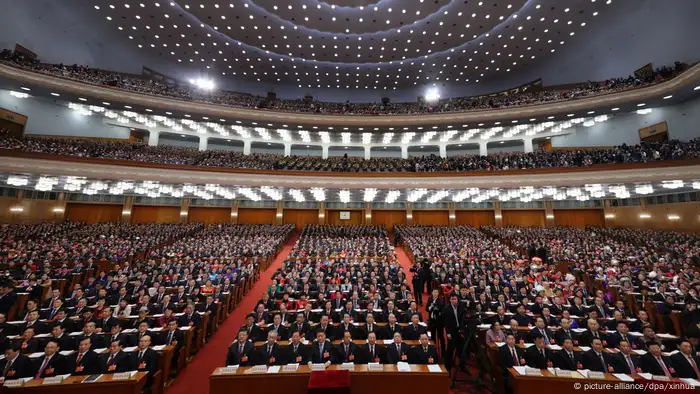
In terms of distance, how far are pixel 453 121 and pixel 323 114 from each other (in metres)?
9.37

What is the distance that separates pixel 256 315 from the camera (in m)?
6.14

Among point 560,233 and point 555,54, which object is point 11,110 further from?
point 555,54

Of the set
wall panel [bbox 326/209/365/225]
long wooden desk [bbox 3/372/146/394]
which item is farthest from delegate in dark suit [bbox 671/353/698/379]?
wall panel [bbox 326/209/365/225]

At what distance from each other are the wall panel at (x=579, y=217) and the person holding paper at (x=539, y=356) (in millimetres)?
20953

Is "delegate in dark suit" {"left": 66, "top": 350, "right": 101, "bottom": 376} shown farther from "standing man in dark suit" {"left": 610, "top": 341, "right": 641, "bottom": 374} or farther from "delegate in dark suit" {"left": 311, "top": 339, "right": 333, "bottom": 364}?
"standing man in dark suit" {"left": 610, "top": 341, "right": 641, "bottom": 374}

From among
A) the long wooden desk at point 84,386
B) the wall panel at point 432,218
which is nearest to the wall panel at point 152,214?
the wall panel at point 432,218

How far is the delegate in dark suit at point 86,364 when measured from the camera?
405 cm

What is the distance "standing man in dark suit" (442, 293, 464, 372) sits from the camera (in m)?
4.99

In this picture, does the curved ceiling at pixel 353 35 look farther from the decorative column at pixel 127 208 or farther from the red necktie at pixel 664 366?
the red necktie at pixel 664 366

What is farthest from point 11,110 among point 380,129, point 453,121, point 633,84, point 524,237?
point 633,84

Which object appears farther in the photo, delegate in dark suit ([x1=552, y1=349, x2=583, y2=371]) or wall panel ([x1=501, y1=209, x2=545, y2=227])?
wall panel ([x1=501, y1=209, x2=545, y2=227])

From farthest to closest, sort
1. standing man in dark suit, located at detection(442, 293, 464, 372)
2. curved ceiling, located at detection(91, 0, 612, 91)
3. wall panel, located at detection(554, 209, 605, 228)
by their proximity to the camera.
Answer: wall panel, located at detection(554, 209, 605, 228), curved ceiling, located at detection(91, 0, 612, 91), standing man in dark suit, located at detection(442, 293, 464, 372)

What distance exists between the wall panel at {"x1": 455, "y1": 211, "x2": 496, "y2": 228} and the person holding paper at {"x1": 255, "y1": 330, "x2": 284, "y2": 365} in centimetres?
2076

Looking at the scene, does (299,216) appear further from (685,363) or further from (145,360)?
(685,363)
